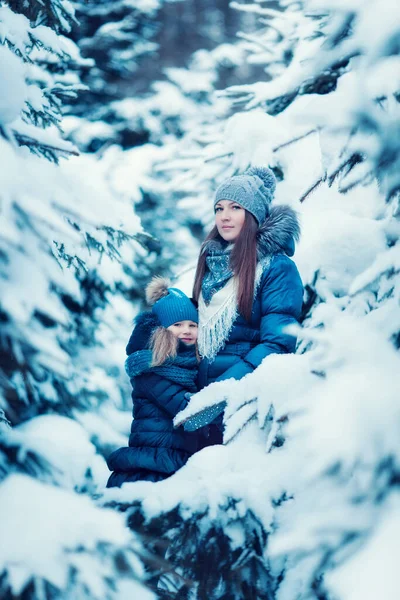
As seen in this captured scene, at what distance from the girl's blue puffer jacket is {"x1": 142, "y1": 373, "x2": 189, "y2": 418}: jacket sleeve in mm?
152

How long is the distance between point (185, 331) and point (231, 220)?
66 cm

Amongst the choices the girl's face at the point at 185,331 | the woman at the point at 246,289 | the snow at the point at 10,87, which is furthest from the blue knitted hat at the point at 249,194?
the snow at the point at 10,87

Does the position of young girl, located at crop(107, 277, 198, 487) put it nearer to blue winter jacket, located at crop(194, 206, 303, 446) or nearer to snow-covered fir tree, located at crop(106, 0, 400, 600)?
blue winter jacket, located at crop(194, 206, 303, 446)

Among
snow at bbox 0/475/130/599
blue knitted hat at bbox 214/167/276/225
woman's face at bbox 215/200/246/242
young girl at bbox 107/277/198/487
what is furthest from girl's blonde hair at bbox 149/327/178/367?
snow at bbox 0/475/130/599

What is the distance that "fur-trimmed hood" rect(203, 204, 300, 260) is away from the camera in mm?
2895

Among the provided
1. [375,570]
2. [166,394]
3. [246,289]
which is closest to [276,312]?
[246,289]

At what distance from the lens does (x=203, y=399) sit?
168 centimetres

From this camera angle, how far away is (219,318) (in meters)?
2.82

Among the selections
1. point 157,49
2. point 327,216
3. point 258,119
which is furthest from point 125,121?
point 327,216

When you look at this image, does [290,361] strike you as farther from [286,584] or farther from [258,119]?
[258,119]

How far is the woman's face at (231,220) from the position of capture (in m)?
3.08

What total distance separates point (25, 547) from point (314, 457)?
0.61 meters

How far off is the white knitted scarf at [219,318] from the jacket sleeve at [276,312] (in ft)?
0.22

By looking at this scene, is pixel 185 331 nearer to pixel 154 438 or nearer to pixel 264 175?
pixel 154 438
